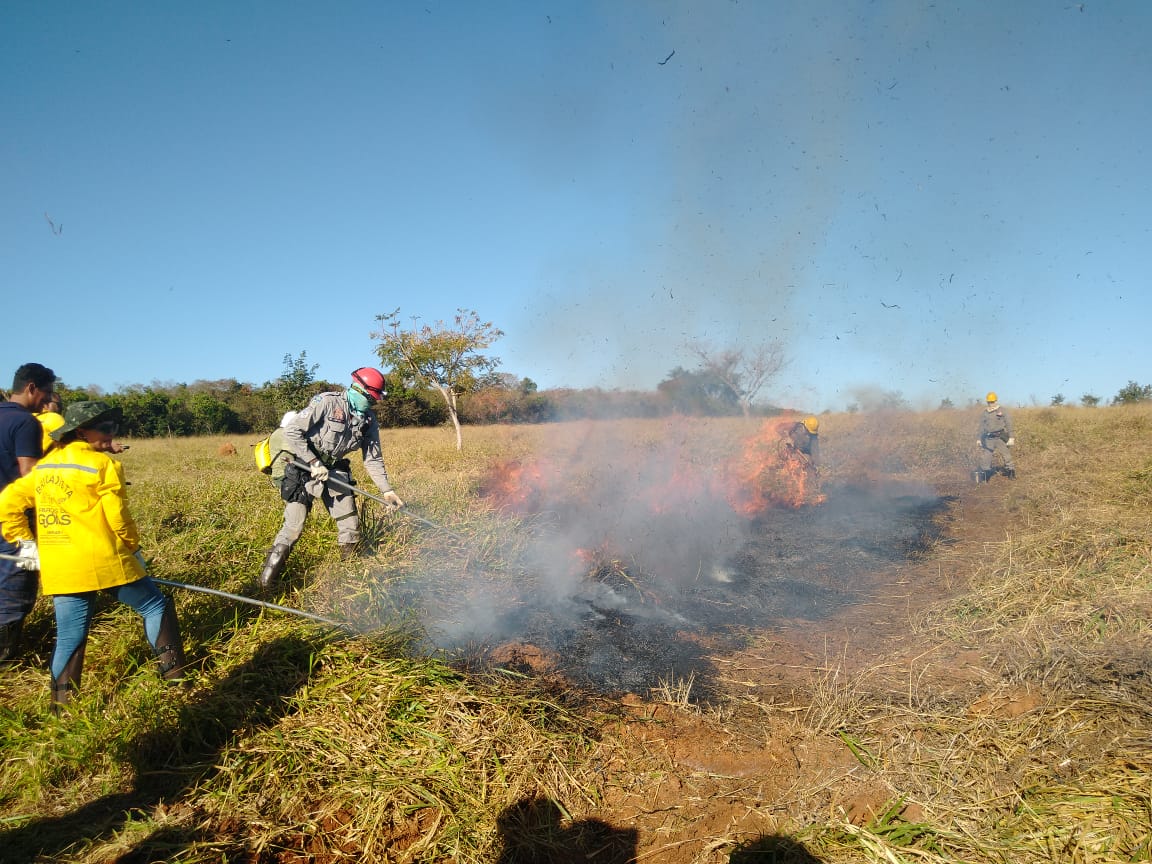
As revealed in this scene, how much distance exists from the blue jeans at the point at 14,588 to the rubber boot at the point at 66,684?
0.67m

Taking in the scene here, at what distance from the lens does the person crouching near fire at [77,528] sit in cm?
303

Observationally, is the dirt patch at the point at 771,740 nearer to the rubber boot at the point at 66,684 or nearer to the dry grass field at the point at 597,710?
the dry grass field at the point at 597,710

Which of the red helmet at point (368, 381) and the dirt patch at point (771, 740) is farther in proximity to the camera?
the red helmet at point (368, 381)

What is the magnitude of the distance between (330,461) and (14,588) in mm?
2313

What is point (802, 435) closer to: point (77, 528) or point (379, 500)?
point (379, 500)

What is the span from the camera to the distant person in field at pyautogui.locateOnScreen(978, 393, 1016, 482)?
11609 mm

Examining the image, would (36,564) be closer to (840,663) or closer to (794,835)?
(794,835)

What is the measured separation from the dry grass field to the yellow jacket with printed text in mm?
722

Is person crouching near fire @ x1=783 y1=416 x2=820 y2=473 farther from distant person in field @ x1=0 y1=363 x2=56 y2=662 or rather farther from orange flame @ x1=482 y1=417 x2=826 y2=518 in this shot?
distant person in field @ x1=0 y1=363 x2=56 y2=662

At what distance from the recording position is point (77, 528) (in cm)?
303

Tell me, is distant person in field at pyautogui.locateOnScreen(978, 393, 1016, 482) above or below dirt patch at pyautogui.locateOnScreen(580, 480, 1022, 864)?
above

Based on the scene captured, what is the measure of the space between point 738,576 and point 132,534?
18.4 ft

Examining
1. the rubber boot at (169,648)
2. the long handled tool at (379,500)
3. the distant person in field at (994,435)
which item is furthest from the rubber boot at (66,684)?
the distant person in field at (994,435)

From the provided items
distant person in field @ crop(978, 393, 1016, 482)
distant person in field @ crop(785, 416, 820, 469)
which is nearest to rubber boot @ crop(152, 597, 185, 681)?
distant person in field @ crop(785, 416, 820, 469)
